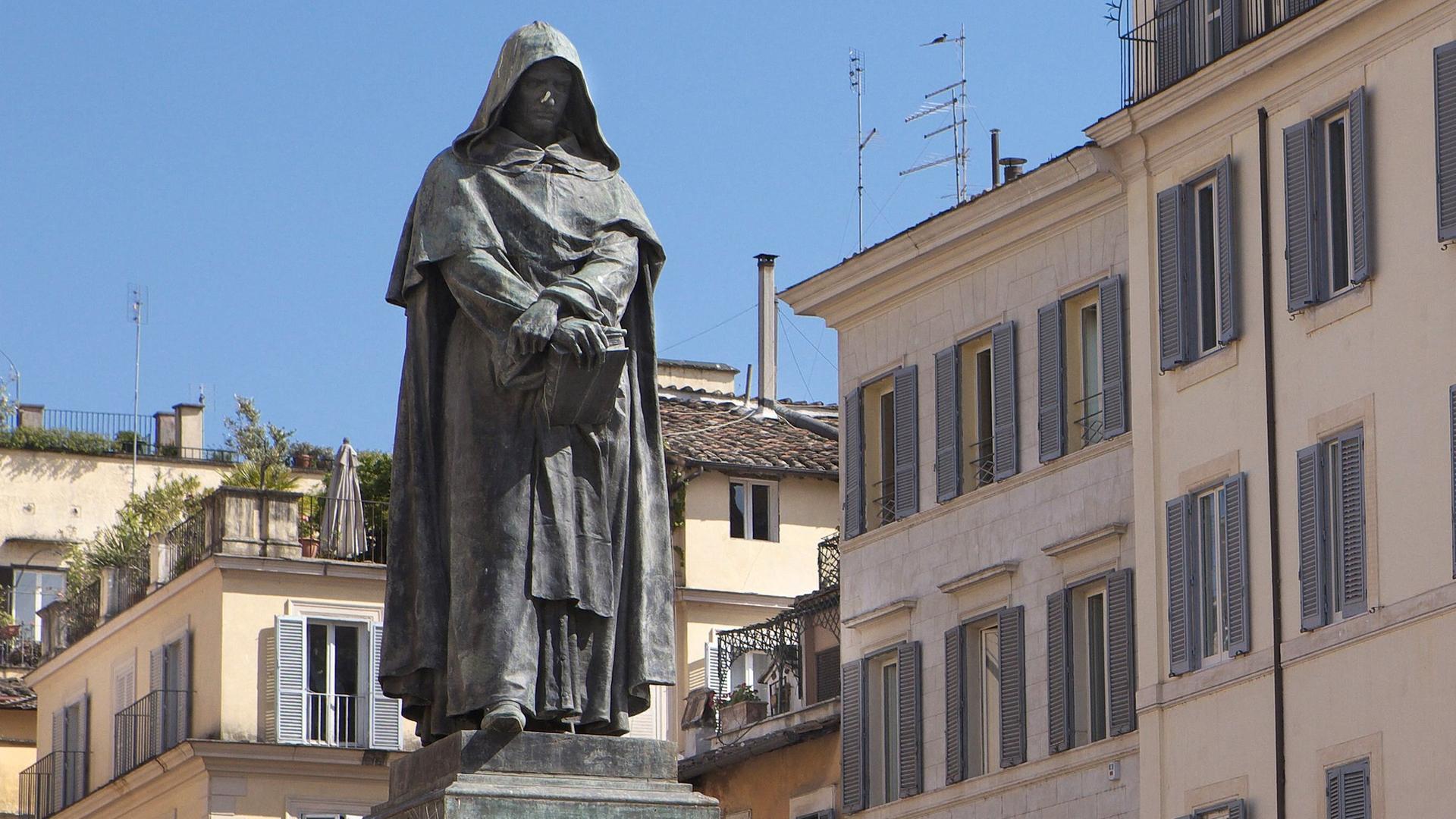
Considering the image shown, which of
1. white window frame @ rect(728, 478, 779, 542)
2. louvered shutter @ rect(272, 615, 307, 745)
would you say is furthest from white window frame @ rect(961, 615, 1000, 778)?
louvered shutter @ rect(272, 615, 307, 745)

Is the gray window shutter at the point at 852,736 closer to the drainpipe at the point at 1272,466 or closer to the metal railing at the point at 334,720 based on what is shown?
the drainpipe at the point at 1272,466

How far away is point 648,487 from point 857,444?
3710cm

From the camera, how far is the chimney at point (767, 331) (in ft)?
219

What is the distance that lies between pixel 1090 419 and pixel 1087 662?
295 centimetres

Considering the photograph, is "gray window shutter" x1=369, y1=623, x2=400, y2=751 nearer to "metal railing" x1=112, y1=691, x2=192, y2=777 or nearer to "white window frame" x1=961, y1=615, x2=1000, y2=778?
"metal railing" x1=112, y1=691, x2=192, y2=777

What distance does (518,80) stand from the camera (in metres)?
12.9

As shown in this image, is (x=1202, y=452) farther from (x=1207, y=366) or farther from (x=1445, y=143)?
(x=1445, y=143)

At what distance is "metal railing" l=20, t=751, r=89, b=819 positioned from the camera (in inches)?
2694

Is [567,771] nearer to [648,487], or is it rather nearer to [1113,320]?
[648,487]

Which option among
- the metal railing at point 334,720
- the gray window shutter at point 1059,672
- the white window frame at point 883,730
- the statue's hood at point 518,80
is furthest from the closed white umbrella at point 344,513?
the statue's hood at point 518,80

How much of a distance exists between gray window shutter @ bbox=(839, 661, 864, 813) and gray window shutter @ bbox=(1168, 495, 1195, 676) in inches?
344

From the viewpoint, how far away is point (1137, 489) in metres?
41.8

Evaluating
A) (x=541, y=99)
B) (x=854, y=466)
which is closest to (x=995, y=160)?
(x=854, y=466)

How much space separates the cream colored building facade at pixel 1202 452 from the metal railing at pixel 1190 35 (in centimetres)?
6
